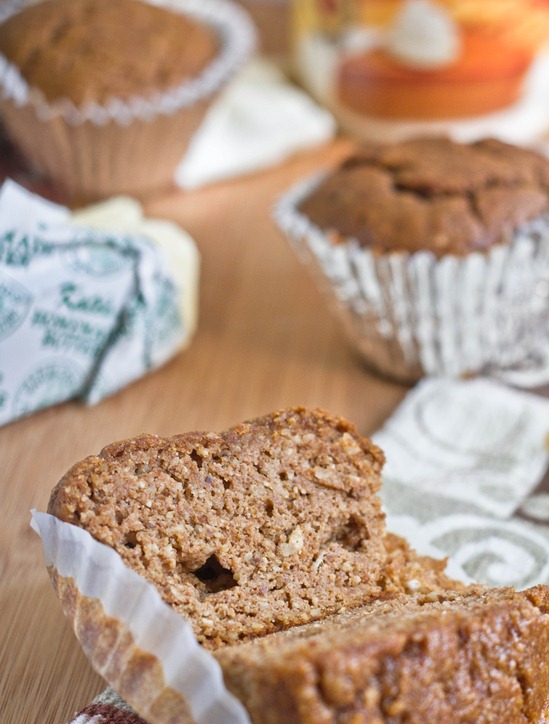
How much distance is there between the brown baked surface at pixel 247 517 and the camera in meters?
1.78

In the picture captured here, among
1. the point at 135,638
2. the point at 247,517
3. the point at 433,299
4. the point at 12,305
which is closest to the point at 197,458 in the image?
the point at 247,517

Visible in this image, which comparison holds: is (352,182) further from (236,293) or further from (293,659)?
(293,659)

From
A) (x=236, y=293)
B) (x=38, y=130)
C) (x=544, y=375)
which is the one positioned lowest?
(x=544, y=375)

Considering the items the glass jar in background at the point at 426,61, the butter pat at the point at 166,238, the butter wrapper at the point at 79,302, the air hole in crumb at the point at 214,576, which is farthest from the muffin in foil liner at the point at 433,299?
the glass jar in background at the point at 426,61

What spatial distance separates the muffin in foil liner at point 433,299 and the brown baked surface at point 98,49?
0.96 meters

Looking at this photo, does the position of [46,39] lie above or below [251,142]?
above

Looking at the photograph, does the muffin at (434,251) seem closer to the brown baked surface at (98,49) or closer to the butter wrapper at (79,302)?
the butter wrapper at (79,302)

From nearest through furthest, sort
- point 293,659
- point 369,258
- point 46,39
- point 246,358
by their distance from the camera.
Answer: point 293,659 → point 369,258 → point 246,358 → point 46,39

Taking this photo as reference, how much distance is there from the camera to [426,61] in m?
4.43

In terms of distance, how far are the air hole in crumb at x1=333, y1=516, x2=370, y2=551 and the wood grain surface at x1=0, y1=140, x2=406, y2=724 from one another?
63 cm

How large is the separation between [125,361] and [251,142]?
6.06 feet

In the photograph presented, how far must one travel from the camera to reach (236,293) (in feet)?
12.0

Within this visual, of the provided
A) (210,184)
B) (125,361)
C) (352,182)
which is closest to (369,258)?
(352,182)

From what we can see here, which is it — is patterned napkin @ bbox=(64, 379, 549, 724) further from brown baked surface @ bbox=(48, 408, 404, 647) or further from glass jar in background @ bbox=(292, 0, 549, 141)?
glass jar in background @ bbox=(292, 0, 549, 141)
